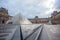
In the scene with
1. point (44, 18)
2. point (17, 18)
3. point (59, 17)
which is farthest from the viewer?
point (44, 18)

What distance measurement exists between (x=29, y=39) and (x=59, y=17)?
56.9 metres

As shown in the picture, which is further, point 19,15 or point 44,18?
point 44,18

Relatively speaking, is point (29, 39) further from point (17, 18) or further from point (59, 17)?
point (59, 17)

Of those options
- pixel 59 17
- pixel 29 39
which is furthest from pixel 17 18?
pixel 59 17

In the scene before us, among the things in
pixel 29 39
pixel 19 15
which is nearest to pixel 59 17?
pixel 19 15

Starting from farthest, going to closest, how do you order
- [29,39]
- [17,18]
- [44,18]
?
1. [44,18]
2. [17,18]
3. [29,39]

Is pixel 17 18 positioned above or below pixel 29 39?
above

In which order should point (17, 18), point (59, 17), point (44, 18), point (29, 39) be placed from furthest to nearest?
point (44, 18) < point (59, 17) < point (17, 18) < point (29, 39)

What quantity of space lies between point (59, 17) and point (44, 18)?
12.8 metres

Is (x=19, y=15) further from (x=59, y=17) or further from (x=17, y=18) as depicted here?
(x=59, y=17)

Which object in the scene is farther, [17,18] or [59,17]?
[59,17]

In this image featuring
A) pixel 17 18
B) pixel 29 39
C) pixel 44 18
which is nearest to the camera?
pixel 29 39

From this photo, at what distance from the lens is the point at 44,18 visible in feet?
235

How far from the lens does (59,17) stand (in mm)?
59875
